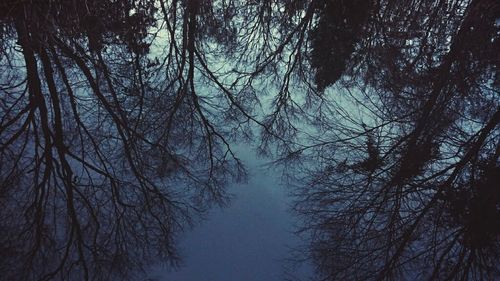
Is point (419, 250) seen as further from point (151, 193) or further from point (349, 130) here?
point (151, 193)

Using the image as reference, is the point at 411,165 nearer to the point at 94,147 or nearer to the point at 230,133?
the point at 230,133

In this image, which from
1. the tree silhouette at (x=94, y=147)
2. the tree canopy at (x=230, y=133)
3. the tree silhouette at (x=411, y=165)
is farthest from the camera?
the tree silhouette at (x=411, y=165)

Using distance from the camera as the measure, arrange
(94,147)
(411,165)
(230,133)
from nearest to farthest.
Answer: (94,147), (411,165), (230,133)

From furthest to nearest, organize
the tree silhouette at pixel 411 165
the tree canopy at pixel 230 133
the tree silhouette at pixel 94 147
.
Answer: the tree silhouette at pixel 411 165 < the tree canopy at pixel 230 133 < the tree silhouette at pixel 94 147

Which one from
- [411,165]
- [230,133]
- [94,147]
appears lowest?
[411,165]

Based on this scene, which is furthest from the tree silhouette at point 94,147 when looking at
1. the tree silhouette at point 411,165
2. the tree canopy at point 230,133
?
the tree silhouette at point 411,165

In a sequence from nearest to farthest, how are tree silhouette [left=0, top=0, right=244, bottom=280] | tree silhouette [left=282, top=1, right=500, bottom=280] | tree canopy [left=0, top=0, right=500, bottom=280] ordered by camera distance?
tree silhouette [left=0, top=0, right=244, bottom=280] → tree canopy [left=0, top=0, right=500, bottom=280] → tree silhouette [left=282, top=1, right=500, bottom=280]

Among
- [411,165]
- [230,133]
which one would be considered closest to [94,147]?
[230,133]

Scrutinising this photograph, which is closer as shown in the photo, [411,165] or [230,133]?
[411,165]

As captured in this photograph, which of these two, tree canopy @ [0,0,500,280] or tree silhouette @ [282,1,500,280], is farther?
tree silhouette @ [282,1,500,280]

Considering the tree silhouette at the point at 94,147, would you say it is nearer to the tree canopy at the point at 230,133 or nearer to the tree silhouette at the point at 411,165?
the tree canopy at the point at 230,133

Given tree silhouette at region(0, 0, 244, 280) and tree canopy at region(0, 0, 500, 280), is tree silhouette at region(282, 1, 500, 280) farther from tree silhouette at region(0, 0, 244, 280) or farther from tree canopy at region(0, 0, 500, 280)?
tree silhouette at region(0, 0, 244, 280)

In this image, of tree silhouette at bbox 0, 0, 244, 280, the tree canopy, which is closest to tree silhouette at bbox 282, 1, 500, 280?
the tree canopy

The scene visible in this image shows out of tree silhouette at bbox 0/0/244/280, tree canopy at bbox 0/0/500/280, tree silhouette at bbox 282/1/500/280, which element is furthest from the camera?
tree silhouette at bbox 282/1/500/280
